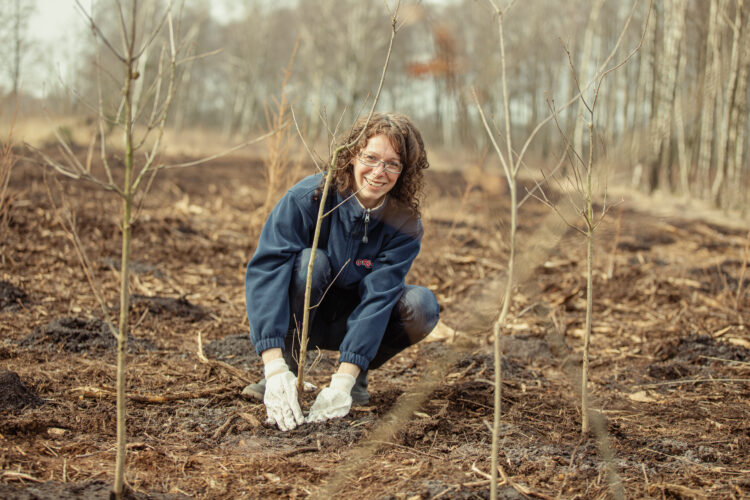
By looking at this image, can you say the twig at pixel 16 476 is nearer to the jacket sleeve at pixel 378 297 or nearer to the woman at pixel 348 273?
the woman at pixel 348 273

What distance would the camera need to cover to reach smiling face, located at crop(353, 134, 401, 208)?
2.27 m

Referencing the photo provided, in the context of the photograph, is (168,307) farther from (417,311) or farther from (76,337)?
(417,311)

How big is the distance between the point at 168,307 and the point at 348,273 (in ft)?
5.40

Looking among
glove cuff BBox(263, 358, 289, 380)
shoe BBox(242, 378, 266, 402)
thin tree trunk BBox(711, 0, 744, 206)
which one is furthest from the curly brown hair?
thin tree trunk BBox(711, 0, 744, 206)

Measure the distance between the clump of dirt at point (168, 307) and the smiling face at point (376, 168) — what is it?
1.76m

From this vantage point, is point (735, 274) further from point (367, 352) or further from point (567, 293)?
point (367, 352)

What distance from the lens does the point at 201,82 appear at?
36.6m

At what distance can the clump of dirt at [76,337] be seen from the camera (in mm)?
2832

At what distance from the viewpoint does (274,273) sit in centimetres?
223

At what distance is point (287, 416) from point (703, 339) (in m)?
2.61

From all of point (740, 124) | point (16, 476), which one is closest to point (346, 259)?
point (16, 476)

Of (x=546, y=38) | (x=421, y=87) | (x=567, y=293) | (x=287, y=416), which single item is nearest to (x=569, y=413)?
(x=287, y=416)

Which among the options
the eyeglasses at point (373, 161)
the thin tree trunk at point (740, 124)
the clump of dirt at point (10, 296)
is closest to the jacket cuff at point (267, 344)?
the eyeglasses at point (373, 161)

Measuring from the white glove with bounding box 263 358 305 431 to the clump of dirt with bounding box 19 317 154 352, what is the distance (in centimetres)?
116
